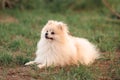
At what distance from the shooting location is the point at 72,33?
9.15m

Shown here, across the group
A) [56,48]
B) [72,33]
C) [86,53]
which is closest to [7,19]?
[72,33]

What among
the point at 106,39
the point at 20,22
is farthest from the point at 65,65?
the point at 20,22

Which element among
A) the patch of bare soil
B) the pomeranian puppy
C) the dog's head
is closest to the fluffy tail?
the pomeranian puppy

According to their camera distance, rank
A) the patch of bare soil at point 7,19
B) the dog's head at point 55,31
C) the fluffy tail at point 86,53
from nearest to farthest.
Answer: the dog's head at point 55,31, the fluffy tail at point 86,53, the patch of bare soil at point 7,19

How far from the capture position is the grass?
229 inches

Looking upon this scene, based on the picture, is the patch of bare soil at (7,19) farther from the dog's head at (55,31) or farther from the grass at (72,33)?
the dog's head at (55,31)

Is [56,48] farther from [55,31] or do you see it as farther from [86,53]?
[86,53]

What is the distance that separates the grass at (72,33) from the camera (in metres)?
5.81

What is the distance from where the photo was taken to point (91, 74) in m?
5.73

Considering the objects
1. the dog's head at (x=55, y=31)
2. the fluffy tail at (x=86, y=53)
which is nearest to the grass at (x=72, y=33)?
the fluffy tail at (x=86, y=53)

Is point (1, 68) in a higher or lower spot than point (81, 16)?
lower

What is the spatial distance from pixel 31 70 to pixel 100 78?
1.12 m

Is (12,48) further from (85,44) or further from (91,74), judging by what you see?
(91,74)

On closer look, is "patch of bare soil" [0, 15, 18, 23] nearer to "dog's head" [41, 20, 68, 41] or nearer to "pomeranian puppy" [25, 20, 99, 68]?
"pomeranian puppy" [25, 20, 99, 68]
